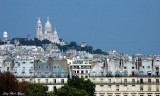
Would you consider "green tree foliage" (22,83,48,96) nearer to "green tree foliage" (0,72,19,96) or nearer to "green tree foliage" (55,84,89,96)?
"green tree foliage" (55,84,89,96)

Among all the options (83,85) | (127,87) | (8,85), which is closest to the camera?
(8,85)

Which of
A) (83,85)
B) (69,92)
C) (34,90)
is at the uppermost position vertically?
(83,85)

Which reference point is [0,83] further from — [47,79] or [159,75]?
[159,75]

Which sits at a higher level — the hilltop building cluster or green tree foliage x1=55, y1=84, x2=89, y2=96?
the hilltop building cluster

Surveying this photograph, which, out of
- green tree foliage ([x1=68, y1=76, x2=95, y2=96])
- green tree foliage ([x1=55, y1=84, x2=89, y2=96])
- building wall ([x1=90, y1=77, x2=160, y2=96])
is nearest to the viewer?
green tree foliage ([x1=55, y1=84, x2=89, y2=96])

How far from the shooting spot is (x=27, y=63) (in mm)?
81000

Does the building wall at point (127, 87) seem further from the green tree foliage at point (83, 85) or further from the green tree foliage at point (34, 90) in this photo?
the green tree foliage at point (34, 90)

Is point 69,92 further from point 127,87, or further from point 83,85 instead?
point 127,87

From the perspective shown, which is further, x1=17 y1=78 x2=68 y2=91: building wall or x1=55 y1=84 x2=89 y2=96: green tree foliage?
x1=17 y1=78 x2=68 y2=91: building wall

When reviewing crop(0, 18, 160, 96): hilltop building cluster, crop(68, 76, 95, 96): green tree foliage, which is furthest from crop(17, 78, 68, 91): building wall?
crop(68, 76, 95, 96): green tree foliage

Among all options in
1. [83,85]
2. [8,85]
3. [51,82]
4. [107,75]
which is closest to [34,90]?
[8,85]

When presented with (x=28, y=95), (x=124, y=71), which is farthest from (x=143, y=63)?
(x=28, y=95)

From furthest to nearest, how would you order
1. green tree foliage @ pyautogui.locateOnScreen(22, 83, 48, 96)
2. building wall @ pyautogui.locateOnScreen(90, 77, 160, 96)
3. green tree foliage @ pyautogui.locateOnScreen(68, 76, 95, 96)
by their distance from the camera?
building wall @ pyautogui.locateOnScreen(90, 77, 160, 96) < green tree foliage @ pyautogui.locateOnScreen(68, 76, 95, 96) < green tree foliage @ pyautogui.locateOnScreen(22, 83, 48, 96)

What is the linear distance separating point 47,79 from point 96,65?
5.87 m
